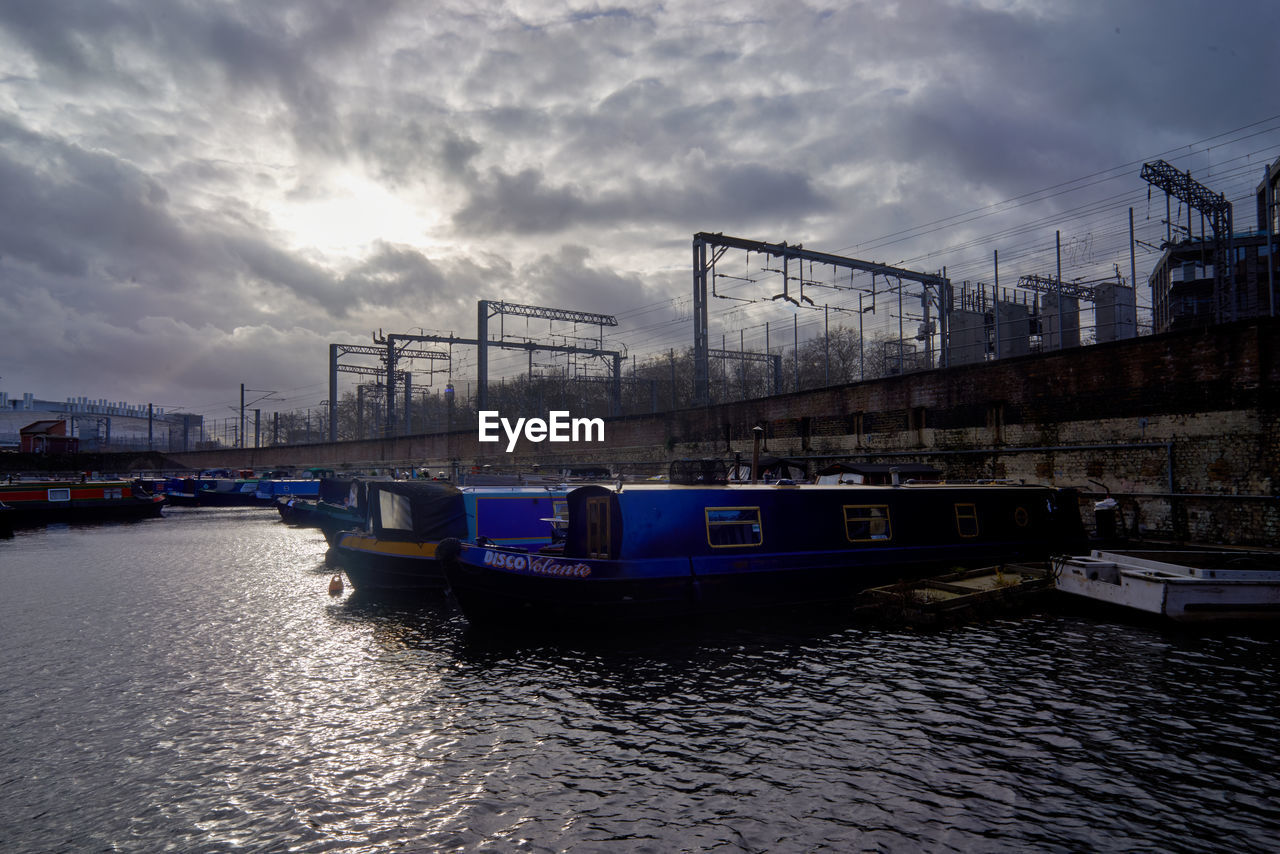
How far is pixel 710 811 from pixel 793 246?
24857 mm

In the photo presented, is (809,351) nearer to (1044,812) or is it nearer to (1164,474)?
(1164,474)

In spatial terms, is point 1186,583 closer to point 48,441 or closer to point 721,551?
point 721,551

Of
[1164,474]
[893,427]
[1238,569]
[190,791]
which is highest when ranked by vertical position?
[893,427]

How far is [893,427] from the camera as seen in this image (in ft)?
78.4

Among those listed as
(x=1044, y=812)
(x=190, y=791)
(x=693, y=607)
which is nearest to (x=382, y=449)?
(x=693, y=607)

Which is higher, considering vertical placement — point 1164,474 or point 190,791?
point 1164,474

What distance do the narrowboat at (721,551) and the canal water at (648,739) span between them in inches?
27.1

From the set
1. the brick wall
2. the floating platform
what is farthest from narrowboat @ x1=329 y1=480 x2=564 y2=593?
the brick wall

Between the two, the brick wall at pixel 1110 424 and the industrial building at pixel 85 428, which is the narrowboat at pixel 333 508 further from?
the industrial building at pixel 85 428

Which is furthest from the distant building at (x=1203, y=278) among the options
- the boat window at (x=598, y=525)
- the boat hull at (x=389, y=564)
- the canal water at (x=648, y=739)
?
the boat hull at (x=389, y=564)

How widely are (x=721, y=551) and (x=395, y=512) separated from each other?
8032mm

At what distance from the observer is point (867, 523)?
1445cm

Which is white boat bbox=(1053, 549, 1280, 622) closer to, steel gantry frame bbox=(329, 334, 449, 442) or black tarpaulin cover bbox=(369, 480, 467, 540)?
black tarpaulin cover bbox=(369, 480, 467, 540)

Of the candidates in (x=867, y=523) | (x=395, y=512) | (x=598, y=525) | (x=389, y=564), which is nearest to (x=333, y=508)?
(x=395, y=512)
